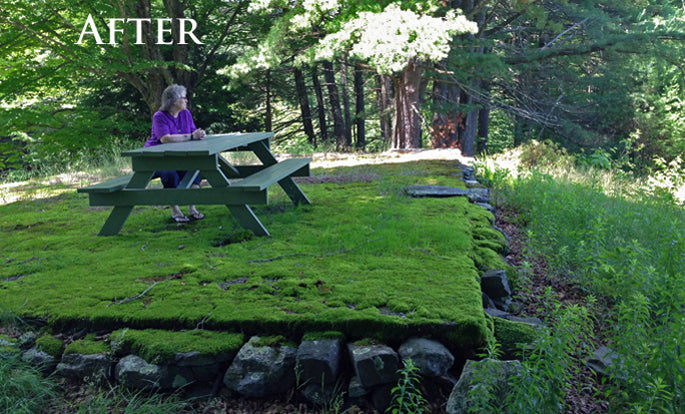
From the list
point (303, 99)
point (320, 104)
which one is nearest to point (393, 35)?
point (303, 99)

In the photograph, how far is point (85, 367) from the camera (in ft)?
10.1

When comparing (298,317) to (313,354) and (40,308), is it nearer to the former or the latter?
(313,354)

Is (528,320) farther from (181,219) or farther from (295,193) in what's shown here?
(181,219)

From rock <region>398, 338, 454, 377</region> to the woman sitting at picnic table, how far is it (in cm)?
389

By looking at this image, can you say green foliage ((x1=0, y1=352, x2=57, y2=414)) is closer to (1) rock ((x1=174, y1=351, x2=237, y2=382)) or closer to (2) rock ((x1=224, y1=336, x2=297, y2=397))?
(1) rock ((x1=174, y1=351, x2=237, y2=382))

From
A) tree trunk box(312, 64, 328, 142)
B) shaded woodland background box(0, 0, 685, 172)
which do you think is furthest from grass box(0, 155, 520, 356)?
tree trunk box(312, 64, 328, 142)

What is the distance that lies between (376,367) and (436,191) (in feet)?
14.3

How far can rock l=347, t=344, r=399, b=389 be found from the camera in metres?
2.82

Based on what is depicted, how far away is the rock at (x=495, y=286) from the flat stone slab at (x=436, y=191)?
9.12 feet

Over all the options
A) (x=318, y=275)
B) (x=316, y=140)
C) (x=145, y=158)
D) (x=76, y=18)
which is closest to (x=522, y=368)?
(x=318, y=275)

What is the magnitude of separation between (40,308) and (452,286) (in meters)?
2.91

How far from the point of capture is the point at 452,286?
3.63 meters

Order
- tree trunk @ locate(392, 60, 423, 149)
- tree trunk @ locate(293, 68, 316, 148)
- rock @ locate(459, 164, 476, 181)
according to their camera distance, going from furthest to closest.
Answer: tree trunk @ locate(293, 68, 316, 148)
tree trunk @ locate(392, 60, 423, 149)
rock @ locate(459, 164, 476, 181)

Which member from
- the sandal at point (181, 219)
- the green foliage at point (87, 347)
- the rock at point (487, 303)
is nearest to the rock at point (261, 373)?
the green foliage at point (87, 347)
